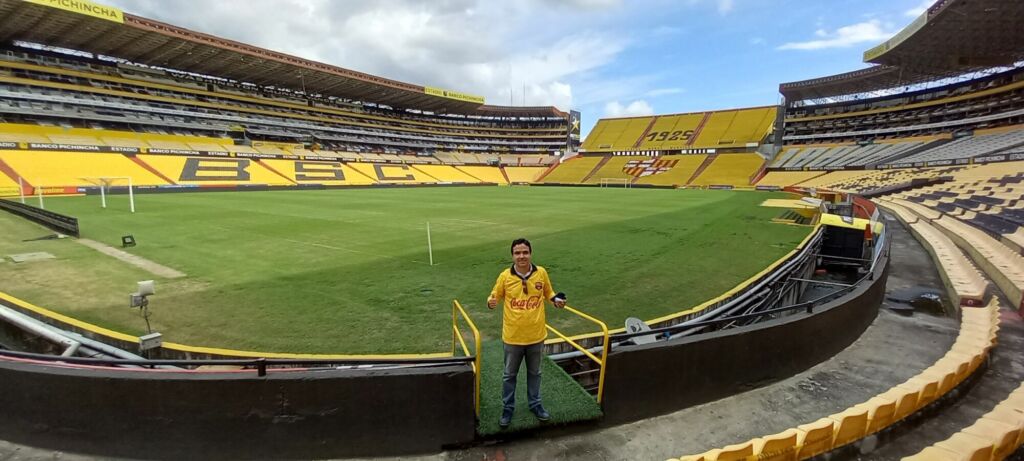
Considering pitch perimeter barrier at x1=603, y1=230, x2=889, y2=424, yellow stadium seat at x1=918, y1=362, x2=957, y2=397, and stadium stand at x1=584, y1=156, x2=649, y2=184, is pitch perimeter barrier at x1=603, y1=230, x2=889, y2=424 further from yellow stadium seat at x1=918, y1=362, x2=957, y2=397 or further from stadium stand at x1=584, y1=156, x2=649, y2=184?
stadium stand at x1=584, y1=156, x2=649, y2=184

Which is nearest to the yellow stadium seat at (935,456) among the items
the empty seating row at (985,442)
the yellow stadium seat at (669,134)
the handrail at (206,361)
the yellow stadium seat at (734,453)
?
the empty seating row at (985,442)

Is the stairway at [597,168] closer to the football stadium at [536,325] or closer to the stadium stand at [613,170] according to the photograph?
the stadium stand at [613,170]

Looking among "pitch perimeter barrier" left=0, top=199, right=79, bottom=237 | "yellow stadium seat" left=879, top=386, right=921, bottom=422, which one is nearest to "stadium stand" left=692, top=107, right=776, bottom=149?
A: "yellow stadium seat" left=879, top=386, right=921, bottom=422

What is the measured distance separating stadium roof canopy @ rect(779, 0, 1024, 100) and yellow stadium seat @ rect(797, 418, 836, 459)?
41774mm

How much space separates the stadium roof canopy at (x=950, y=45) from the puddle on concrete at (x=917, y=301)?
Answer: 33.7 meters

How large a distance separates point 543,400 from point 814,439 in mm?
2392

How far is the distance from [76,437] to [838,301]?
29.6 ft

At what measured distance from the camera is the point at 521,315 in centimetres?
404

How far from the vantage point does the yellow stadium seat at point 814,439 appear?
345 cm

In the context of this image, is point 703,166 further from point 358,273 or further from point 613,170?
point 358,273

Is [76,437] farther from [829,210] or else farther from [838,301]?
[829,210]

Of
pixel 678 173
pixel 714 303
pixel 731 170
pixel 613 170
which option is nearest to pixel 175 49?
pixel 613 170

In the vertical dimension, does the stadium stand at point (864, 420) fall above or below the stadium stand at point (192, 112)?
below

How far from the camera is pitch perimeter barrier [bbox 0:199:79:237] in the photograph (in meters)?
14.4
